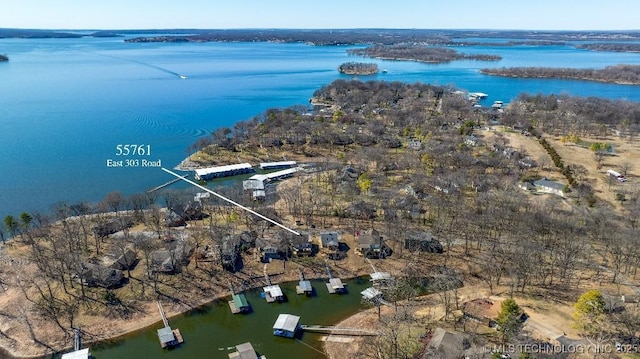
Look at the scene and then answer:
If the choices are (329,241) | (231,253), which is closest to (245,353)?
(231,253)

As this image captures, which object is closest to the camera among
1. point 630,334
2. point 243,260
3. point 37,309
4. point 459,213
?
point 630,334

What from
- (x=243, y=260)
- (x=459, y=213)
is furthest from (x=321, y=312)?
(x=459, y=213)

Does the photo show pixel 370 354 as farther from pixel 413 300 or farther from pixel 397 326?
pixel 413 300

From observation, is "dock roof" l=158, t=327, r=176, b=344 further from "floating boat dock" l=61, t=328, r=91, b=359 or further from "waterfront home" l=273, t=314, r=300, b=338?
"waterfront home" l=273, t=314, r=300, b=338

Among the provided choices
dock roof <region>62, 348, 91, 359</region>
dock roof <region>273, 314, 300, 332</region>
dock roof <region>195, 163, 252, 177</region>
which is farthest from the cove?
dock roof <region>195, 163, 252, 177</region>

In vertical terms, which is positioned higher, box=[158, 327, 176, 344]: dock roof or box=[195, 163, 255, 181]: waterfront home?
box=[195, 163, 255, 181]: waterfront home

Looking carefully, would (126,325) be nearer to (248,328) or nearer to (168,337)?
(168,337)

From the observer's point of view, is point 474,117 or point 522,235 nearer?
point 522,235
